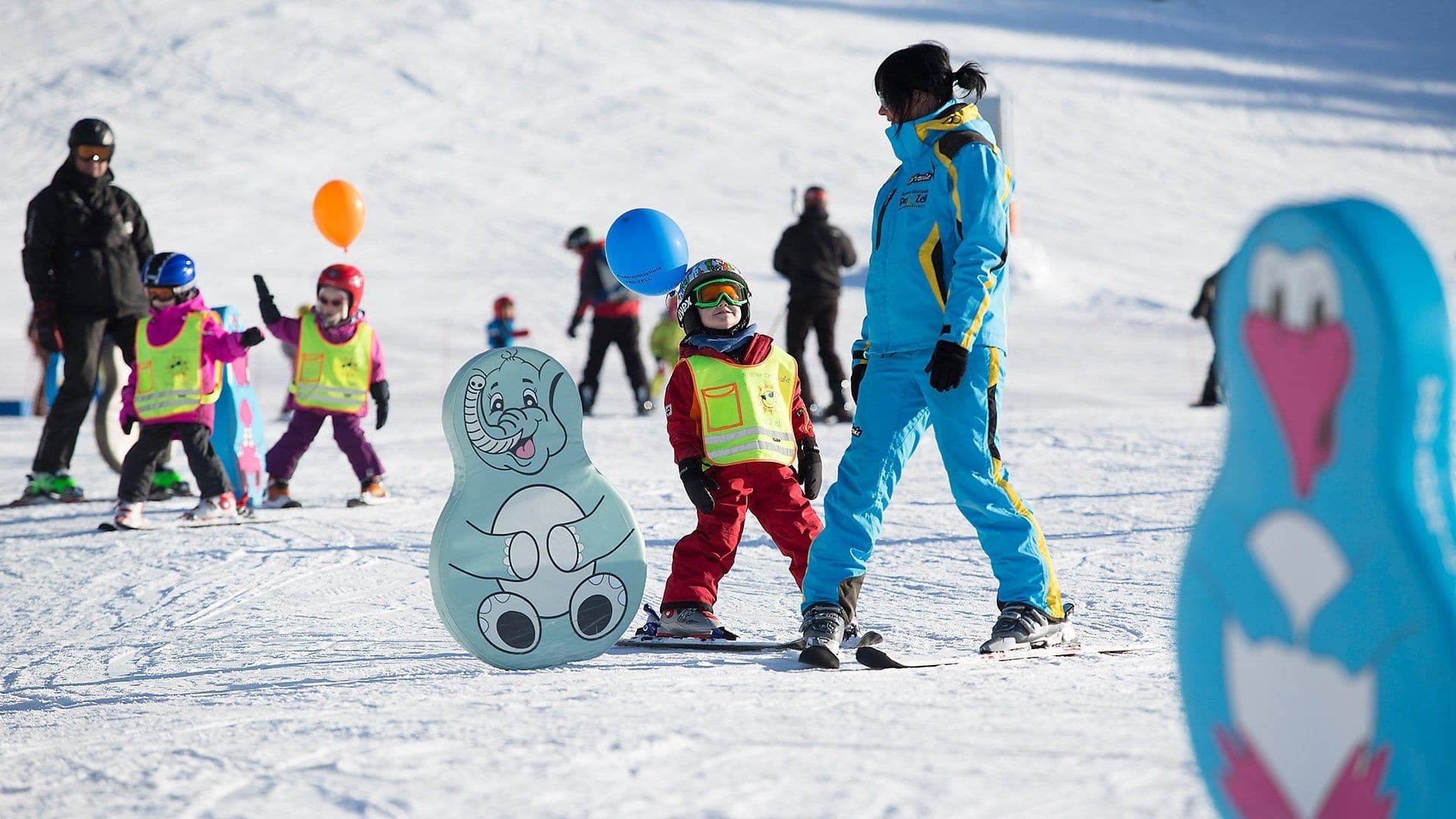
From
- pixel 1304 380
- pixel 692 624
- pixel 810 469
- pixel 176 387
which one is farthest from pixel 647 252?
pixel 1304 380

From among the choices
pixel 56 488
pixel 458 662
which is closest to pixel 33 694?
pixel 458 662

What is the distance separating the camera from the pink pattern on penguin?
5.21ft

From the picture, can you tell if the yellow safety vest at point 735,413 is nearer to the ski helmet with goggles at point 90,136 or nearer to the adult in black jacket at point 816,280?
the ski helmet with goggles at point 90,136

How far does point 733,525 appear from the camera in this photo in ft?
13.3

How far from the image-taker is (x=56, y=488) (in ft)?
24.2

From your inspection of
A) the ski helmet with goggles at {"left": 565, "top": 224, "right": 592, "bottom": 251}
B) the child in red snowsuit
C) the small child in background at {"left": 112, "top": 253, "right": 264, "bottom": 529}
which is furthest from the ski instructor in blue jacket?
the ski helmet with goggles at {"left": 565, "top": 224, "right": 592, "bottom": 251}

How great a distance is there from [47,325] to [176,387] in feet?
3.45

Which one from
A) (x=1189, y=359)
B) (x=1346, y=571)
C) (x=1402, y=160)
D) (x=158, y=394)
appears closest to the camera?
(x=1346, y=571)

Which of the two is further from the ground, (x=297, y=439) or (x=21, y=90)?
(x=21, y=90)

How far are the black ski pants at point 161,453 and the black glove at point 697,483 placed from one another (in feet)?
10.9

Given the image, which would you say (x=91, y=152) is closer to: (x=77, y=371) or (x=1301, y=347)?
(x=77, y=371)

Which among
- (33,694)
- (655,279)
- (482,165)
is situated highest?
(482,165)

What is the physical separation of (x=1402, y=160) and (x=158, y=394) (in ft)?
123

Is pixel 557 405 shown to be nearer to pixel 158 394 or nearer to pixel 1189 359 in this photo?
pixel 158 394
